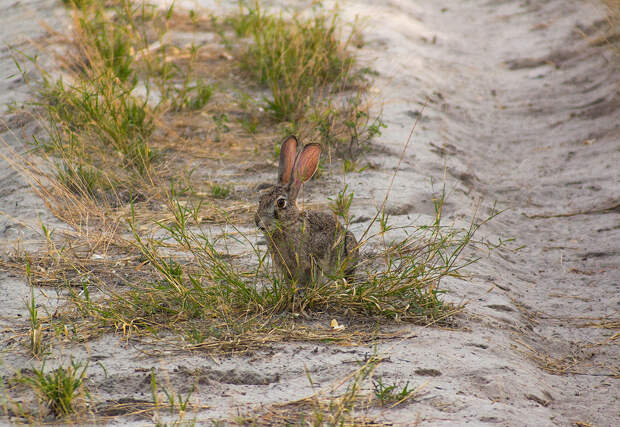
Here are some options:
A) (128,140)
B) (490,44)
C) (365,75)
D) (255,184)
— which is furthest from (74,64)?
(490,44)

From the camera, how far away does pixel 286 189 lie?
134 inches

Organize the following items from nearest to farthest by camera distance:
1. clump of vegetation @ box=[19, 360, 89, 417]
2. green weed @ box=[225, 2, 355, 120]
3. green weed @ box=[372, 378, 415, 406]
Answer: clump of vegetation @ box=[19, 360, 89, 417]
green weed @ box=[372, 378, 415, 406]
green weed @ box=[225, 2, 355, 120]

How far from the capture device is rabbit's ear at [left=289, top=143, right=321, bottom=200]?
3.38 m

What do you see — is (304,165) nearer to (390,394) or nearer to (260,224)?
(260,224)

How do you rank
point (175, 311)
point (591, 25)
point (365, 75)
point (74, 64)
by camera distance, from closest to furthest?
point (175, 311) → point (74, 64) → point (365, 75) → point (591, 25)

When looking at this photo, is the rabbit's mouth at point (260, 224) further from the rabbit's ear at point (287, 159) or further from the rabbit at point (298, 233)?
the rabbit's ear at point (287, 159)

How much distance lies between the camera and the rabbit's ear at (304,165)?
338cm

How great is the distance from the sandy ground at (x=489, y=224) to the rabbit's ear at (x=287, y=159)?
92cm

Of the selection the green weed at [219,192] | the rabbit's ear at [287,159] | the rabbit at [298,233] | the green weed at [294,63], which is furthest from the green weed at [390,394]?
the green weed at [294,63]

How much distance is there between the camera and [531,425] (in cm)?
250

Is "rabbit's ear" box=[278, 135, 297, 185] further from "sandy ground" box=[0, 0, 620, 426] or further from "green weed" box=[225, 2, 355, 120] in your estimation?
"green weed" box=[225, 2, 355, 120]

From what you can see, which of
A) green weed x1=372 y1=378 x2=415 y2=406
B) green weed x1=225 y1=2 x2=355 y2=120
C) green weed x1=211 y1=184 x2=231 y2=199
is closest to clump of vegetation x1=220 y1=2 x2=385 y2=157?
green weed x1=225 y1=2 x2=355 y2=120

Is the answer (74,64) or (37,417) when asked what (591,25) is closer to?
(74,64)

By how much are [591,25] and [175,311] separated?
24.6 feet
